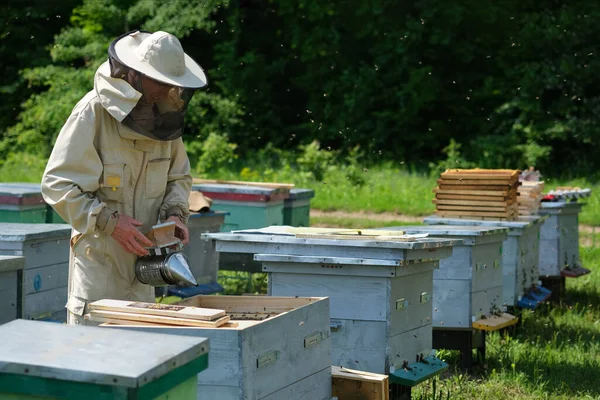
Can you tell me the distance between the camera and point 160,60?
3.43m

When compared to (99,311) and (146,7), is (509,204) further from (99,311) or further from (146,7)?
(146,7)

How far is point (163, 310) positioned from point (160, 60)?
3.44ft

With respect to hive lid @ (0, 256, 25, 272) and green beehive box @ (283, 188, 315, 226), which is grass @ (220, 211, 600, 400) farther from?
hive lid @ (0, 256, 25, 272)

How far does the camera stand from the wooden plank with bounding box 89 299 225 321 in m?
2.85

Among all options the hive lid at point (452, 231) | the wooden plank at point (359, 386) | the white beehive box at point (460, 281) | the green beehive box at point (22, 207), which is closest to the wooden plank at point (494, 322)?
the white beehive box at point (460, 281)

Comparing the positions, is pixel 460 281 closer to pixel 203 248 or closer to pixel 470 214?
pixel 470 214

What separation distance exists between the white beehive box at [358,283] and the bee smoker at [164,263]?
0.72 m

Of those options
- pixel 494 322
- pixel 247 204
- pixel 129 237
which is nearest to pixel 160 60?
pixel 129 237

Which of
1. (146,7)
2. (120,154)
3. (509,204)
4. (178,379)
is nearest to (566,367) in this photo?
(509,204)

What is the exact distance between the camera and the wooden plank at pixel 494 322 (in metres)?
5.46

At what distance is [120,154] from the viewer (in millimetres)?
3504

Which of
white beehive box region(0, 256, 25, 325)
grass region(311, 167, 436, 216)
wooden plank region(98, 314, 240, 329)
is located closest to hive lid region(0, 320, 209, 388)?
wooden plank region(98, 314, 240, 329)

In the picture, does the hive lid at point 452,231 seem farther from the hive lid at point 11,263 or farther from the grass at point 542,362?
the hive lid at point 11,263

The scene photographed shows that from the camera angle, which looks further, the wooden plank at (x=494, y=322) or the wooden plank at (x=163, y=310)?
the wooden plank at (x=494, y=322)
